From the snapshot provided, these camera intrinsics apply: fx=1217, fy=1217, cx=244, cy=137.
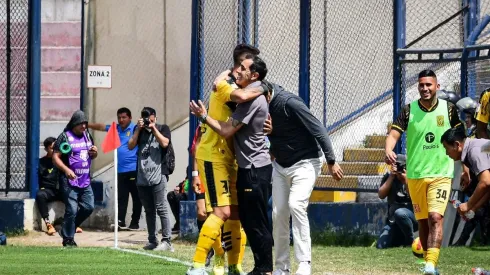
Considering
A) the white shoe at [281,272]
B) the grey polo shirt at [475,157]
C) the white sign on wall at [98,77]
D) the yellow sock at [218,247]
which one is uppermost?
the white sign on wall at [98,77]

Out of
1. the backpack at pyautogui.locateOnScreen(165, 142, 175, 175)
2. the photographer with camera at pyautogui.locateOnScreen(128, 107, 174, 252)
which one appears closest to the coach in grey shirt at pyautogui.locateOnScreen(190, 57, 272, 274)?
the photographer with camera at pyautogui.locateOnScreen(128, 107, 174, 252)

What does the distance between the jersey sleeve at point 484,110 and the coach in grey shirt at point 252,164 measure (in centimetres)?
281

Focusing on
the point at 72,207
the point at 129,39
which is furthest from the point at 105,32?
the point at 72,207

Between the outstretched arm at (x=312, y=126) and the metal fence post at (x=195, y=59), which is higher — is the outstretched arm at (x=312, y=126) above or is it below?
below

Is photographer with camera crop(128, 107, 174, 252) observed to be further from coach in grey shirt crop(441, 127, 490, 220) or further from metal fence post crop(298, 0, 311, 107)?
coach in grey shirt crop(441, 127, 490, 220)

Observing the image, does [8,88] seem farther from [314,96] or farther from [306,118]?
[306,118]

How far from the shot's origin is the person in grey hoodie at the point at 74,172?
16.8 metres

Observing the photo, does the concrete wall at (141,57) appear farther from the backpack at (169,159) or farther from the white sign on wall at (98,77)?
the backpack at (169,159)

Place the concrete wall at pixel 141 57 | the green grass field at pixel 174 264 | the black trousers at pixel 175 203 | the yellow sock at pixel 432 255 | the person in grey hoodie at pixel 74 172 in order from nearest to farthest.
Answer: the yellow sock at pixel 432 255, the green grass field at pixel 174 264, the person in grey hoodie at pixel 74 172, the black trousers at pixel 175 203, the concrete wall at pixel 141 57

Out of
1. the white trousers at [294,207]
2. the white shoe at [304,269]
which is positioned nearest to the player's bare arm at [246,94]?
the white trousers at [294,207]

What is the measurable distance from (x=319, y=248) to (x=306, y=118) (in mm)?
5250

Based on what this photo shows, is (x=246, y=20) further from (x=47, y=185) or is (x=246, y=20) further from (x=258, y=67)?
(x=258, y=67)

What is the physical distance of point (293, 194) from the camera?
1123cm

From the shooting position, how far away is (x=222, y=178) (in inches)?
436
